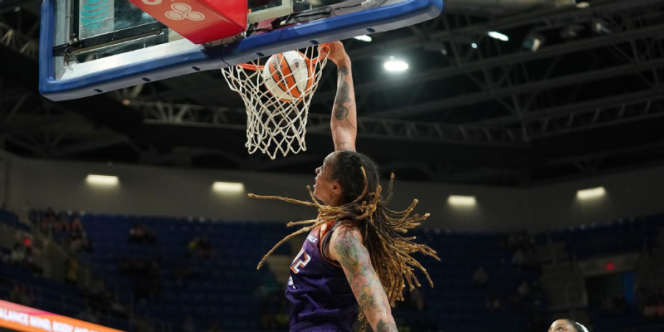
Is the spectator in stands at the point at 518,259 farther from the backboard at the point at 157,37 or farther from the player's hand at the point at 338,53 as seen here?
the backboard at the point at 157,37

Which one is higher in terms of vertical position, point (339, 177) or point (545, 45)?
point (545, 45)

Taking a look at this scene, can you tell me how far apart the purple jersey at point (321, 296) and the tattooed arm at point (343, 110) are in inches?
26.0

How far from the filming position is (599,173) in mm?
19734

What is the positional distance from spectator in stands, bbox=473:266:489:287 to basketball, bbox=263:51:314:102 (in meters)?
13.7

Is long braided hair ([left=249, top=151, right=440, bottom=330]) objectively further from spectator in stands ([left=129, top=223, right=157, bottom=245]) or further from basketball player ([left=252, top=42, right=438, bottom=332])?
spectator in stands ([left=129, top=223, right=157, bottom=245])

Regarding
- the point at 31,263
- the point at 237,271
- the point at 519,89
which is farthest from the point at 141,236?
the point at 519,89

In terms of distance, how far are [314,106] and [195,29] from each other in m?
14.2

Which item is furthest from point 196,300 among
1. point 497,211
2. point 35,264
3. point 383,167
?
point 497,211

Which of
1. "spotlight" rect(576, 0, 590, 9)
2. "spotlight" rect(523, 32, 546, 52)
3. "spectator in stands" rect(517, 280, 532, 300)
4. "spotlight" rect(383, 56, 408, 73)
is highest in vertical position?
"spotlight" rect(383, 56, 408, 73)

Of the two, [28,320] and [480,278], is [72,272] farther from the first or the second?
[480,278]

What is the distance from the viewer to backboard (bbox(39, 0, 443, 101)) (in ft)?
11.9

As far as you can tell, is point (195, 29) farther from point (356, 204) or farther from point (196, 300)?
point (196, 300)

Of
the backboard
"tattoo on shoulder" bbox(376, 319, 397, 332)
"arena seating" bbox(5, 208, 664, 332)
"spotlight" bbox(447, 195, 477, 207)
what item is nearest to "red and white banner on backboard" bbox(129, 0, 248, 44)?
the backboard

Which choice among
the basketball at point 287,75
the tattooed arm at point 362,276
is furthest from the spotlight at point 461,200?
the tattooed arm at point 362,276
